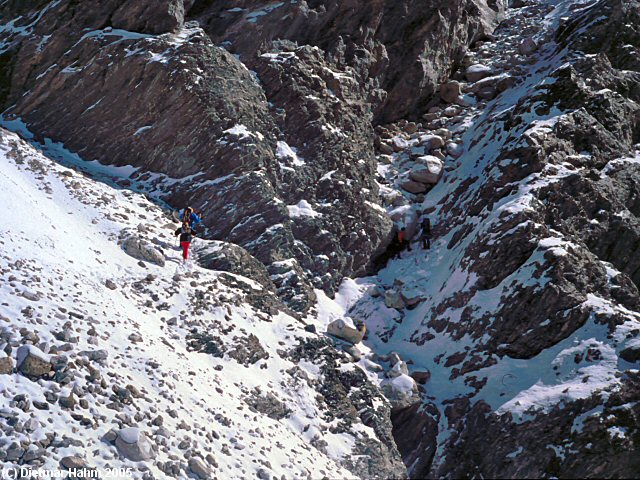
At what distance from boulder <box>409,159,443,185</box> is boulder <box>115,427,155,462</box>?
22051 millimetres

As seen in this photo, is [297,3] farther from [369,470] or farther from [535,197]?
[369,470]

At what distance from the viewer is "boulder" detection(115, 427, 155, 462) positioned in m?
12.4

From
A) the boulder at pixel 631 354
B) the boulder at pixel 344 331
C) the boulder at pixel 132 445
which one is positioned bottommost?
the boulder at pixel 344 331

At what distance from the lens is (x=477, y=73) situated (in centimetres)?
3988

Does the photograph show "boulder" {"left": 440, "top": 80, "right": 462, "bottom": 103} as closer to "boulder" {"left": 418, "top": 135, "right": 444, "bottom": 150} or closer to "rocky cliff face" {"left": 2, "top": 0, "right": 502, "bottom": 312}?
"boulder" {"left": 418, "top": 135, "right": 444, "bottom": 150}

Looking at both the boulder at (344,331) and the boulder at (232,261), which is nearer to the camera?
the boulder at (232,261)

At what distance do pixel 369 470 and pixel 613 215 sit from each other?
47.0 feet

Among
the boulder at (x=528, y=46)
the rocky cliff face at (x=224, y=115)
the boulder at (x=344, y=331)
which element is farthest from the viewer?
the boulder at (x=528, y=46)

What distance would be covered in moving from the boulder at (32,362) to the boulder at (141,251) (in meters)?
6.93

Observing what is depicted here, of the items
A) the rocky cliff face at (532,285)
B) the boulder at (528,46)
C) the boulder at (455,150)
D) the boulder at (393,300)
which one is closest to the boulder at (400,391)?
the rocky cliff face at (532,285)

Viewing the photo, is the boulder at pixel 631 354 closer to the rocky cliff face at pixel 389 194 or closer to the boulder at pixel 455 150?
the rocky cliff face at pixel 389 194

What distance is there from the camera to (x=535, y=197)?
24.5 meters

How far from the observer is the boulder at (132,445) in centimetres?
1238

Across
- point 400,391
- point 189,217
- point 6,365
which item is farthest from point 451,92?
point 6,365
